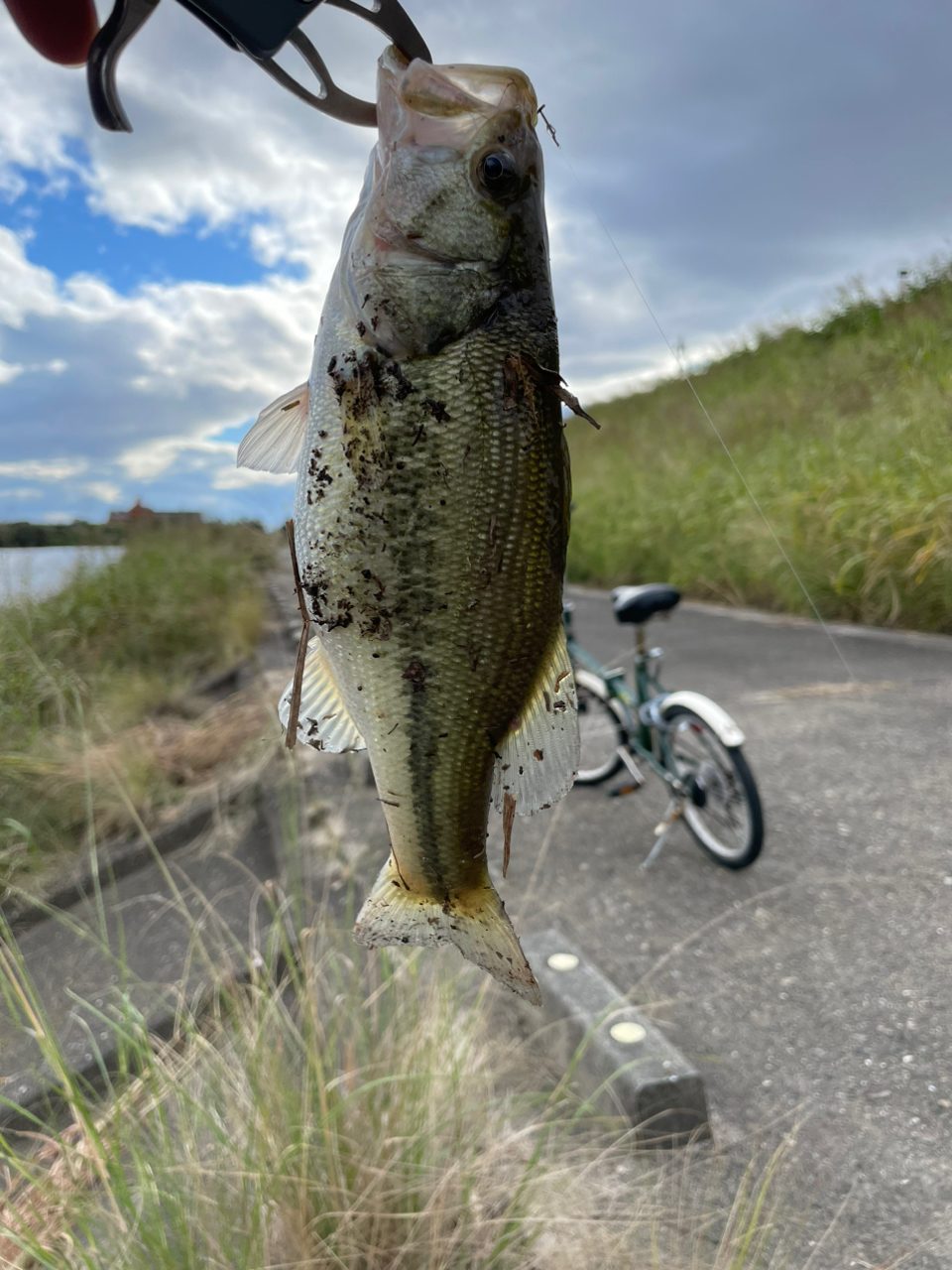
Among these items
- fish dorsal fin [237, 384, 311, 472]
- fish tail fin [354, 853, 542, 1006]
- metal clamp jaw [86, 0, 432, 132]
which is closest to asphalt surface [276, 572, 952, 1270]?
fish tail fin [354, 853, 542, 1006]

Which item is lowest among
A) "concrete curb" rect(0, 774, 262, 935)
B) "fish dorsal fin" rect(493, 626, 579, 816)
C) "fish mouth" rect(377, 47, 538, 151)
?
"concrete curb" rect(0, 774, 262, 935)

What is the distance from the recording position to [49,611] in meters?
4.00

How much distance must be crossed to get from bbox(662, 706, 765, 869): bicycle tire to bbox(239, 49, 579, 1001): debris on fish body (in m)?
3.38

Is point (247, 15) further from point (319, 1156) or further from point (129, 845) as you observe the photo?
point (129, 845)

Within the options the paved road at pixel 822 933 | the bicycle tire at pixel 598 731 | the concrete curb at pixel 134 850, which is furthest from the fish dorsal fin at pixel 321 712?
the concrete curb at pixel 134 850

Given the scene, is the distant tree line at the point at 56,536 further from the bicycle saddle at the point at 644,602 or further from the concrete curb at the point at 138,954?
the bicycle saddle at the point at 644,602

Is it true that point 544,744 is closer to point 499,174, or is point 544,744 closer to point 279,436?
point 279,436

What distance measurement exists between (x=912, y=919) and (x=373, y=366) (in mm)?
3676

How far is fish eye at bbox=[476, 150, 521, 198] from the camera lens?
0.70m

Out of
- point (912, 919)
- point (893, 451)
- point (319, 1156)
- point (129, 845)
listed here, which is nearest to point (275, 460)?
point (319, 1156)

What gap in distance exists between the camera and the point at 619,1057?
2.83 metres

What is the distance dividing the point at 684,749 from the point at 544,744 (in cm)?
442

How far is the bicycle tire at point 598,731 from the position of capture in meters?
4.71

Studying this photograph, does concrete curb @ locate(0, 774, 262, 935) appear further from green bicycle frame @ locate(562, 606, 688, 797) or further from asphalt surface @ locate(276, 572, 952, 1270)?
green bicycle frame @ locate(562, 606, 688, 797)
